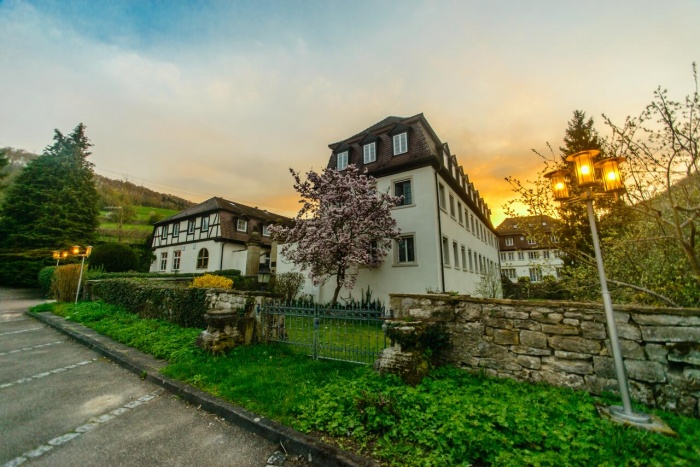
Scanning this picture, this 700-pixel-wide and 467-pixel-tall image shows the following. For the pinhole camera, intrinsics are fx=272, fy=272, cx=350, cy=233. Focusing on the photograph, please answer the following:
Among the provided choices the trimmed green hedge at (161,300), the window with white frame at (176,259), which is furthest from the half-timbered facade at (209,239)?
the trimmed green hedge at (161,300)

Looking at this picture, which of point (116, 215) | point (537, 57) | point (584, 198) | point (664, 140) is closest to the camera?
point (584, 198)

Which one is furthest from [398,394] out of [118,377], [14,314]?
[14,314]

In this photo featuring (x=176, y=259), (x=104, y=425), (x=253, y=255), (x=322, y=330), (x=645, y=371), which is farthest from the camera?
(x=176, y=259)

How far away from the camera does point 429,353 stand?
4719 mm

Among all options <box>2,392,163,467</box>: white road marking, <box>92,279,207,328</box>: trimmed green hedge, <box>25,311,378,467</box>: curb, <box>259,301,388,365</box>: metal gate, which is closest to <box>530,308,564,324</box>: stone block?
<box>259,301,388,365</box>: metal gate

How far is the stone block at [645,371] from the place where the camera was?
11.6 feet

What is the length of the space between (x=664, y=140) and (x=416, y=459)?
6.21m

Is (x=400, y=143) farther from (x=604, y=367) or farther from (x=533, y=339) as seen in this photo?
(x=604, y=367)

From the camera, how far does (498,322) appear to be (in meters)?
4.59

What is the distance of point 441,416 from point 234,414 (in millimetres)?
2581

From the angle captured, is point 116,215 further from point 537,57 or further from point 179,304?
point 537,57

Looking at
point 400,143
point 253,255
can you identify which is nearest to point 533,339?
point 400,143

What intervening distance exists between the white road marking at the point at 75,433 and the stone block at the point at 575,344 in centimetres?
629

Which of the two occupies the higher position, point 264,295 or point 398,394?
point 264,295
